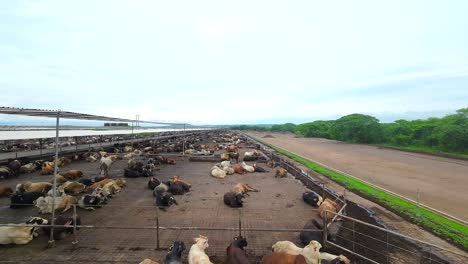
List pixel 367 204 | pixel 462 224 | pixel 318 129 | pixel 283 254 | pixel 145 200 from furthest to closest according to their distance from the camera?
pixel 318 129 → pixel 367 204 → pixel 145 200 → pixel 462 224 → pixel 283 254

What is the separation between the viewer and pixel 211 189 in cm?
1370

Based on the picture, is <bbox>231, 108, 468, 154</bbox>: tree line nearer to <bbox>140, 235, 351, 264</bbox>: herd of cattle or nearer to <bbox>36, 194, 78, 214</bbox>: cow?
<bbox>140, 235, 351, 264</bbox>: herd of cattle

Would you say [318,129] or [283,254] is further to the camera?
[318,129]

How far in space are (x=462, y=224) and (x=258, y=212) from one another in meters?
8.49

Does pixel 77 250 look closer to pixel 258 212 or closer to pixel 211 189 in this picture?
A: pixel 258 212

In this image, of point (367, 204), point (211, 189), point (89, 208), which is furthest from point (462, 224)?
point (89, 208)

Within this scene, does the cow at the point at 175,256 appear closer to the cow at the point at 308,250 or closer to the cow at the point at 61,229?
the cow at the point at 308,250

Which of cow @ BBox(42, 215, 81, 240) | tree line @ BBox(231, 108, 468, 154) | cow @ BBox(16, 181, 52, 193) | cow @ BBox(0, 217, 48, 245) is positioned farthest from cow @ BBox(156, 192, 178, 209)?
tree line @ BBox(231, 108, 468, 154)

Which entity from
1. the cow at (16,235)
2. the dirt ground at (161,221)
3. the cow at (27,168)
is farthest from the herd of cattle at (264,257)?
the cow at (27,168)

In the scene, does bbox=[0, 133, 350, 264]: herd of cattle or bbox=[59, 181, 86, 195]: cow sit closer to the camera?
bbox=[0, 133, 350, 264]: herd of cattle

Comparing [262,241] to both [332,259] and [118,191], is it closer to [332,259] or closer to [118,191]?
[332,259]

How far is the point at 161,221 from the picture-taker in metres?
8.92

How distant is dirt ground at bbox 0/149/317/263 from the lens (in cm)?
645

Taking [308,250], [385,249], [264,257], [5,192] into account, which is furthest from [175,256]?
[5,192]
